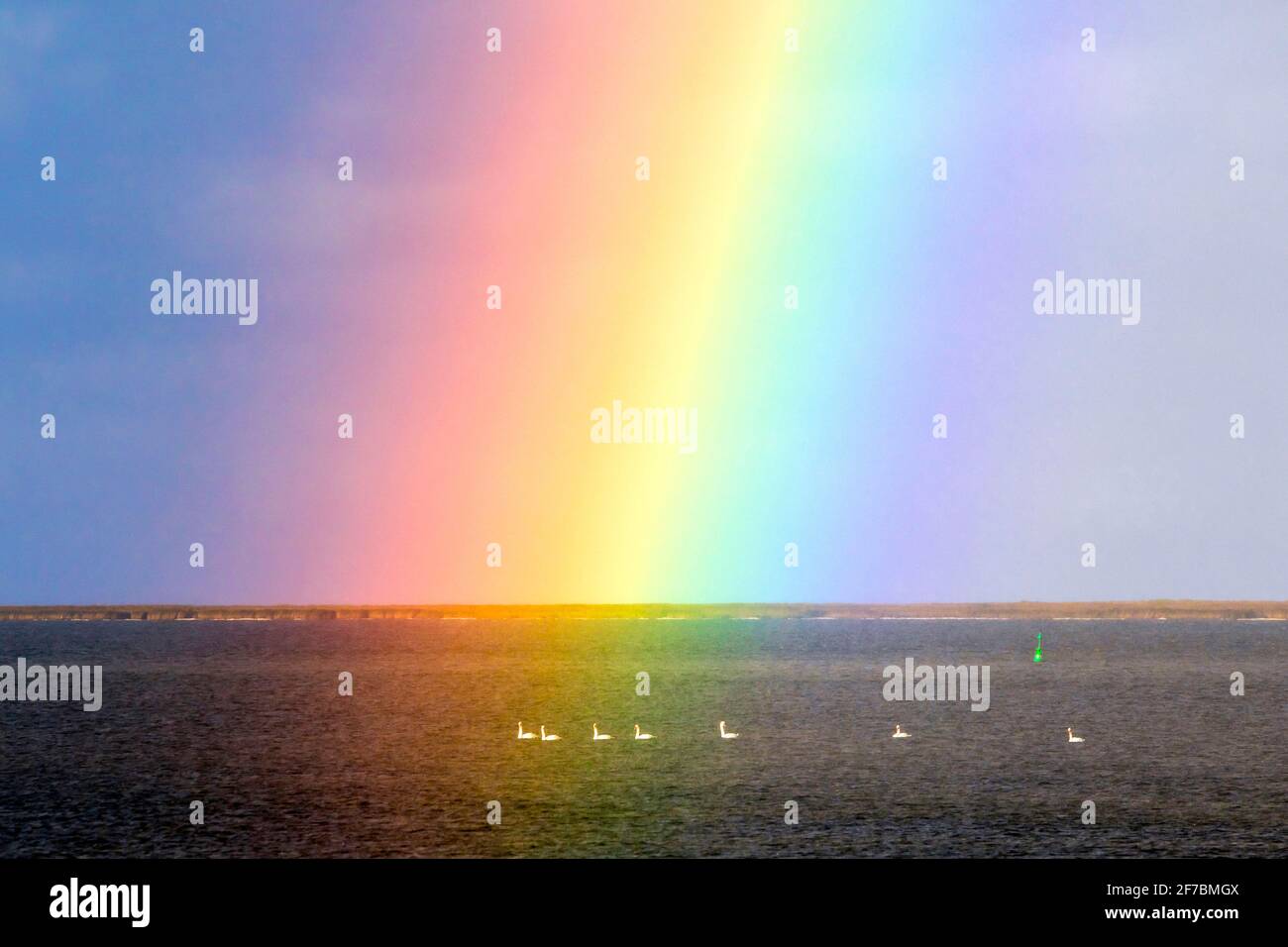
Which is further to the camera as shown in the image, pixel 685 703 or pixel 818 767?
pixel 685 703

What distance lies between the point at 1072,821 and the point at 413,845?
1102 inches

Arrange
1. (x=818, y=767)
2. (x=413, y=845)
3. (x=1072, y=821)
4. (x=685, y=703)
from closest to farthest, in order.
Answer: (x=413, y=845) → (x=1072, y=821) → (x=818, y=767) → (x=685, y=703)

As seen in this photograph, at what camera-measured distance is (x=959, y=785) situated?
72.1 meters

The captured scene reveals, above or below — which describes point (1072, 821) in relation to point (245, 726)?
below

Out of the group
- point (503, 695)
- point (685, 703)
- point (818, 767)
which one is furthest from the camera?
point (503, 695)

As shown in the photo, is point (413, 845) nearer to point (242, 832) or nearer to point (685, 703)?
point (242, 832)

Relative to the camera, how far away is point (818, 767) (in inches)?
3115
